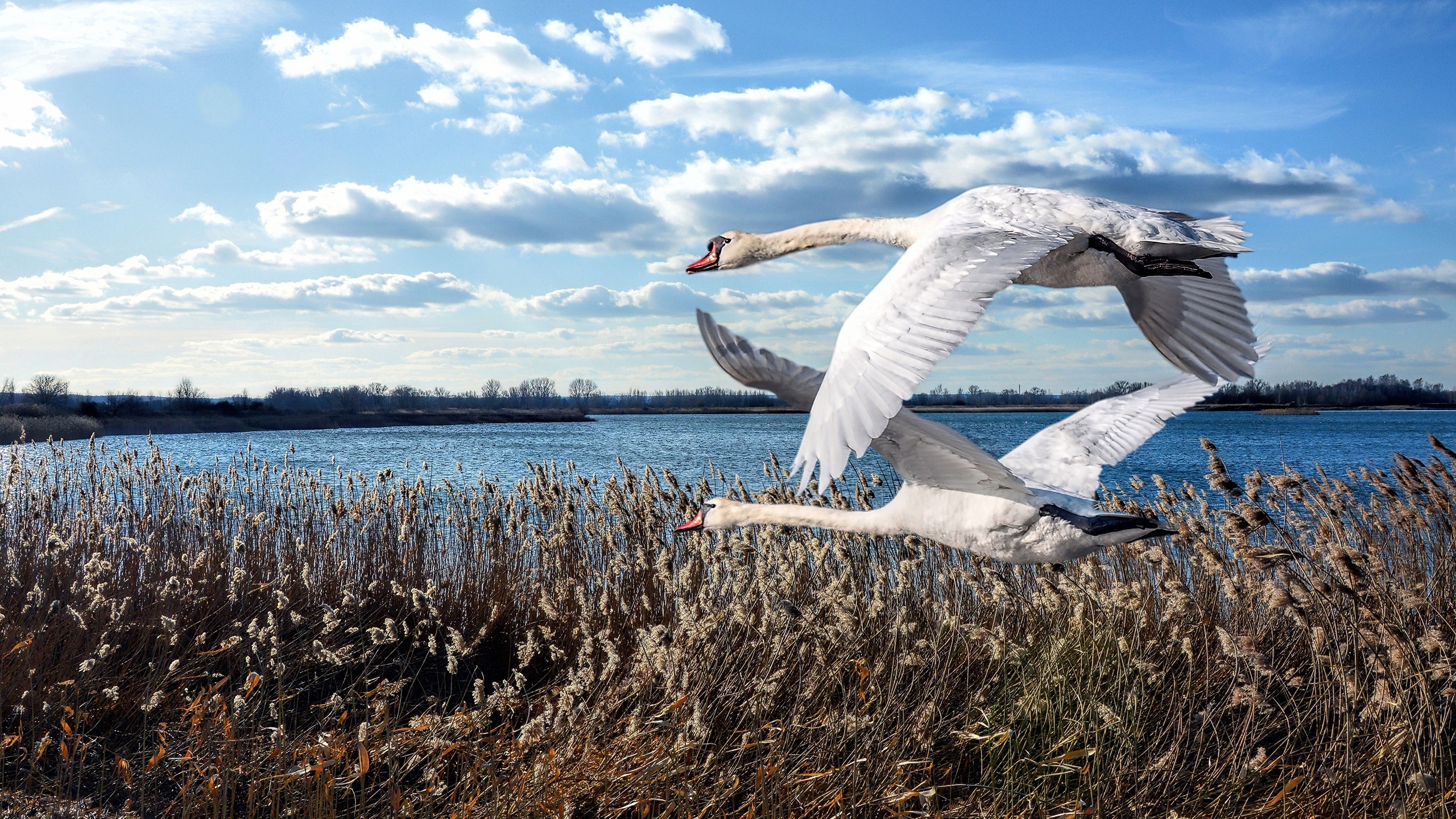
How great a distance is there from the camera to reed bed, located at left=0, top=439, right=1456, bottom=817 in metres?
4.32

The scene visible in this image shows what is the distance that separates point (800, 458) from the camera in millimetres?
1883

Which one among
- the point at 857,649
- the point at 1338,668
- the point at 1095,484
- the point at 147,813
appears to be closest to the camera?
the point at 1095,484

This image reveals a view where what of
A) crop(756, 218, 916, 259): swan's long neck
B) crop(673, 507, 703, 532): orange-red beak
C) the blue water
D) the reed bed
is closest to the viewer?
crop(756, 218, 916, 259): swan's long neck

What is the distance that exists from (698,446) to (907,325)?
36343 mm

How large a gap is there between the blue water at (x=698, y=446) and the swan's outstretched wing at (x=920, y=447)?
26.3ft

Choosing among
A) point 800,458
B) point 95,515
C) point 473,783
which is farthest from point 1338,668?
point 95,515

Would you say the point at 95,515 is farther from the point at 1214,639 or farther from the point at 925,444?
the point at 1214,639

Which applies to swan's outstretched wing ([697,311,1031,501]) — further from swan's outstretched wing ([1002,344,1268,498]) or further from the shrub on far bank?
the shrub on far bank

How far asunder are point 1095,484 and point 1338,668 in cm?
194

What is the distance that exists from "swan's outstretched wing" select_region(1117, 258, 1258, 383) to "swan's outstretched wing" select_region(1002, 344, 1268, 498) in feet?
3.14

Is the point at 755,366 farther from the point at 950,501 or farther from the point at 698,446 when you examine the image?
the point at 698,446

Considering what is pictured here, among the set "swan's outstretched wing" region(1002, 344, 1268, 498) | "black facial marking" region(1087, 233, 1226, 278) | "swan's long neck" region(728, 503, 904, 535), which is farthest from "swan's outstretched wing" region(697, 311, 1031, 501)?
"swan's outstretched wing" region(1002, 344, 1268, 498)

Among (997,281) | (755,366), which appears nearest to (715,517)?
(755,366)

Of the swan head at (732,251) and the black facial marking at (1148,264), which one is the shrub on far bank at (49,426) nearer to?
the swan head at (732,251)
